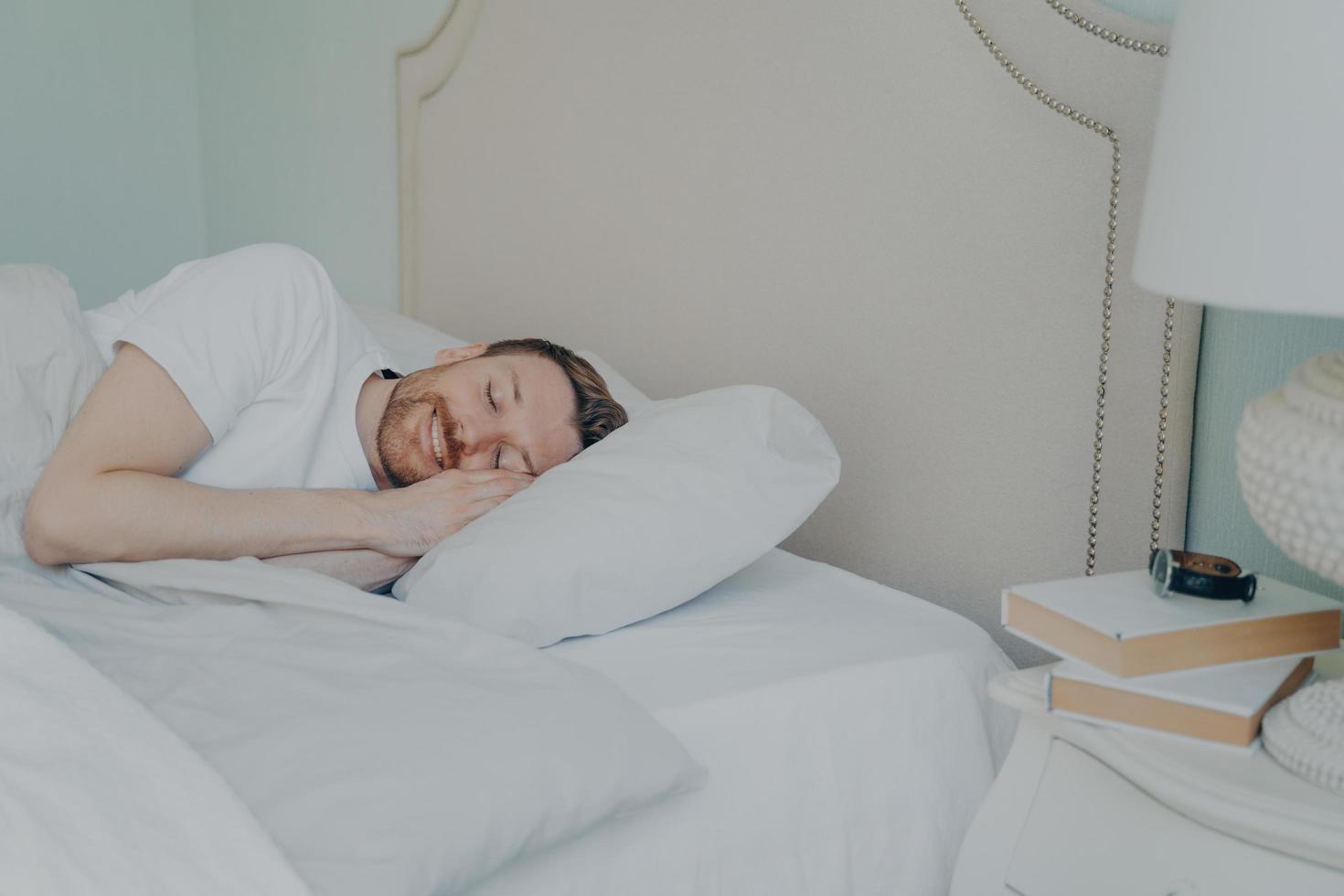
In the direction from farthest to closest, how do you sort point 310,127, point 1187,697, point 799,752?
1. point 310,127
2. point 799,752
3. point 1187,697

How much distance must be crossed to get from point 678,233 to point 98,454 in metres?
0.82

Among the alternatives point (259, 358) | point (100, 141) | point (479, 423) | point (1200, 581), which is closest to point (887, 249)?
point (479, 423)

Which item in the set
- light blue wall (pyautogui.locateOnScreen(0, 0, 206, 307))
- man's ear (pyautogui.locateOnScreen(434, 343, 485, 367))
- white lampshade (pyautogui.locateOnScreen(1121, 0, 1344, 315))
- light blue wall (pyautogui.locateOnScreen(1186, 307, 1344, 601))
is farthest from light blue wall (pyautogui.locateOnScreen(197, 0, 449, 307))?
white lampshade (pyautogui.locateOnScreen(1121, 0, 1344, 315))

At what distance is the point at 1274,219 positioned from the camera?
0.60m

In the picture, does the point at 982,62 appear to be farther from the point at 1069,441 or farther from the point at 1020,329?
the point at 1069,441

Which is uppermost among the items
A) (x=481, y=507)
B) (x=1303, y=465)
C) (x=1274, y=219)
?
(x=1274, y=219)

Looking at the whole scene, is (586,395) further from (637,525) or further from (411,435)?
(637,525)

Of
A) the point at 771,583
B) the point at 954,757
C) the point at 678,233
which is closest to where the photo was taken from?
the point at 954,757

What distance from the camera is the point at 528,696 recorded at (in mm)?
862

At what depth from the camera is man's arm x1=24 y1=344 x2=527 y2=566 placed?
45.6 inches

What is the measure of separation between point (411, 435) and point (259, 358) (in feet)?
0.65

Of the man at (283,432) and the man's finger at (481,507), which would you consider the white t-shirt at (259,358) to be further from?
the man's finger at (481,507)

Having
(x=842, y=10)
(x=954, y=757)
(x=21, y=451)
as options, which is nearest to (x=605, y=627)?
(x=954, y=757)

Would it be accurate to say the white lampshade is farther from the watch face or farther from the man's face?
the man's face
